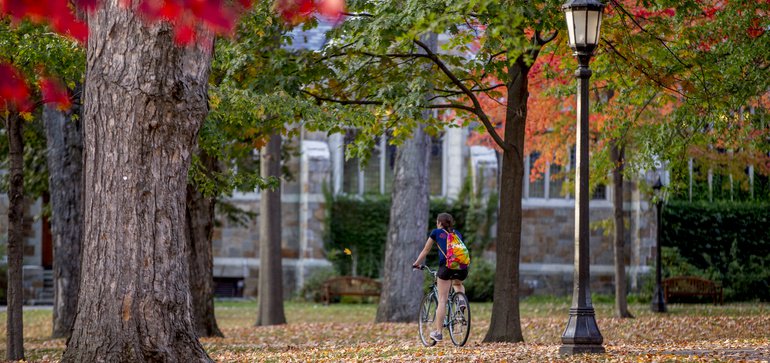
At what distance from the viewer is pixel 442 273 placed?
501 inches

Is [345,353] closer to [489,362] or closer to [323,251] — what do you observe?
[489,362]

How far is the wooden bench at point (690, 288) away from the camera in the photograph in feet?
85.8

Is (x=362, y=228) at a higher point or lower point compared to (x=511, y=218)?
lower

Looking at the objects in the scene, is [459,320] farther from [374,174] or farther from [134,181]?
[374,174]

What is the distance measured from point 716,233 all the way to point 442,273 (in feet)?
57.3

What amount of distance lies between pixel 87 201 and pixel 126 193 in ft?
1.39

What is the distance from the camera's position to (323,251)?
29625mm

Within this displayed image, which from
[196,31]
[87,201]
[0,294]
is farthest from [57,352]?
[0,294]

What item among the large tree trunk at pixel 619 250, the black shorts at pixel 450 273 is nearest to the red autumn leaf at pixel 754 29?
the large tree trunk at pixel 619 250

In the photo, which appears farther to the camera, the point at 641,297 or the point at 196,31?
the point at 641,297

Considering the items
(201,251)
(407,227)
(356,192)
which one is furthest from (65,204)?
(356,192)

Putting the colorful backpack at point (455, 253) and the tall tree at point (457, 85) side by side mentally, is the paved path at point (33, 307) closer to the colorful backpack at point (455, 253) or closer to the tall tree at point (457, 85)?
the tall tree at point (457, 85)

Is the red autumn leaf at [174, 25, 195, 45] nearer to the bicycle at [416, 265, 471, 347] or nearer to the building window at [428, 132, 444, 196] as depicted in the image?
the bicycle at [416, 265, 471, 347]

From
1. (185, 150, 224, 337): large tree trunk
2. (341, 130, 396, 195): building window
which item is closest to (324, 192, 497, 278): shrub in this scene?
(341, 130, 396, 195): building window
